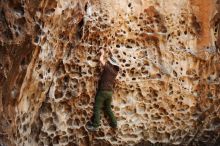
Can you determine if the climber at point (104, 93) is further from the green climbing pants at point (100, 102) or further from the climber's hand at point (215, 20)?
the climber's hand at point (215, 20)

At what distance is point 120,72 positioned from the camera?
4410 mm

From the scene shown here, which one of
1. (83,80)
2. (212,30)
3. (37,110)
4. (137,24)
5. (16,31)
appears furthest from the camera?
(212,30)

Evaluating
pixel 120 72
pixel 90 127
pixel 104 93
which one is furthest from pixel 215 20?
pixel 90 127

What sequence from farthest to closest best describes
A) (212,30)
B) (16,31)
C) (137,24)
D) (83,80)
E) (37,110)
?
1. (212,30)
2. (137,24)
3. (83,80)
4. (37,110)
5. (16,31)

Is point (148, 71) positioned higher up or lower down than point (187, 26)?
lower down

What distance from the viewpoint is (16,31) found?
3.29 meters

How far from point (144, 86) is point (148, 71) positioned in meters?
0.15

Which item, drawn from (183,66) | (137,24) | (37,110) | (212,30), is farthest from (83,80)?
(212,30)

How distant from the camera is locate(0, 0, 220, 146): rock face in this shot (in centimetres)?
340

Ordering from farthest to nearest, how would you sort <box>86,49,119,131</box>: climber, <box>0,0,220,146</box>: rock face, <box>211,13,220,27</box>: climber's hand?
<box>211,13,220,27</box>: climber's hand < <box>86,49,119,131</box>: climber < <box>0,0,220,146</box>: rock face

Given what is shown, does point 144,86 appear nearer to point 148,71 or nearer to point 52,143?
point 148,71

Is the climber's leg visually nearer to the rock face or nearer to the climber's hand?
the rock face

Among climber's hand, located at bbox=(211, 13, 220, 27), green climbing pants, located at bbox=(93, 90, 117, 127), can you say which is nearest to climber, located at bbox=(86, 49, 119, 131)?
green climbing pants, located at bbox=(93, 90, 117, 127)

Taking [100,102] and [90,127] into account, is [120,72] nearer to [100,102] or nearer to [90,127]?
[100,102]
